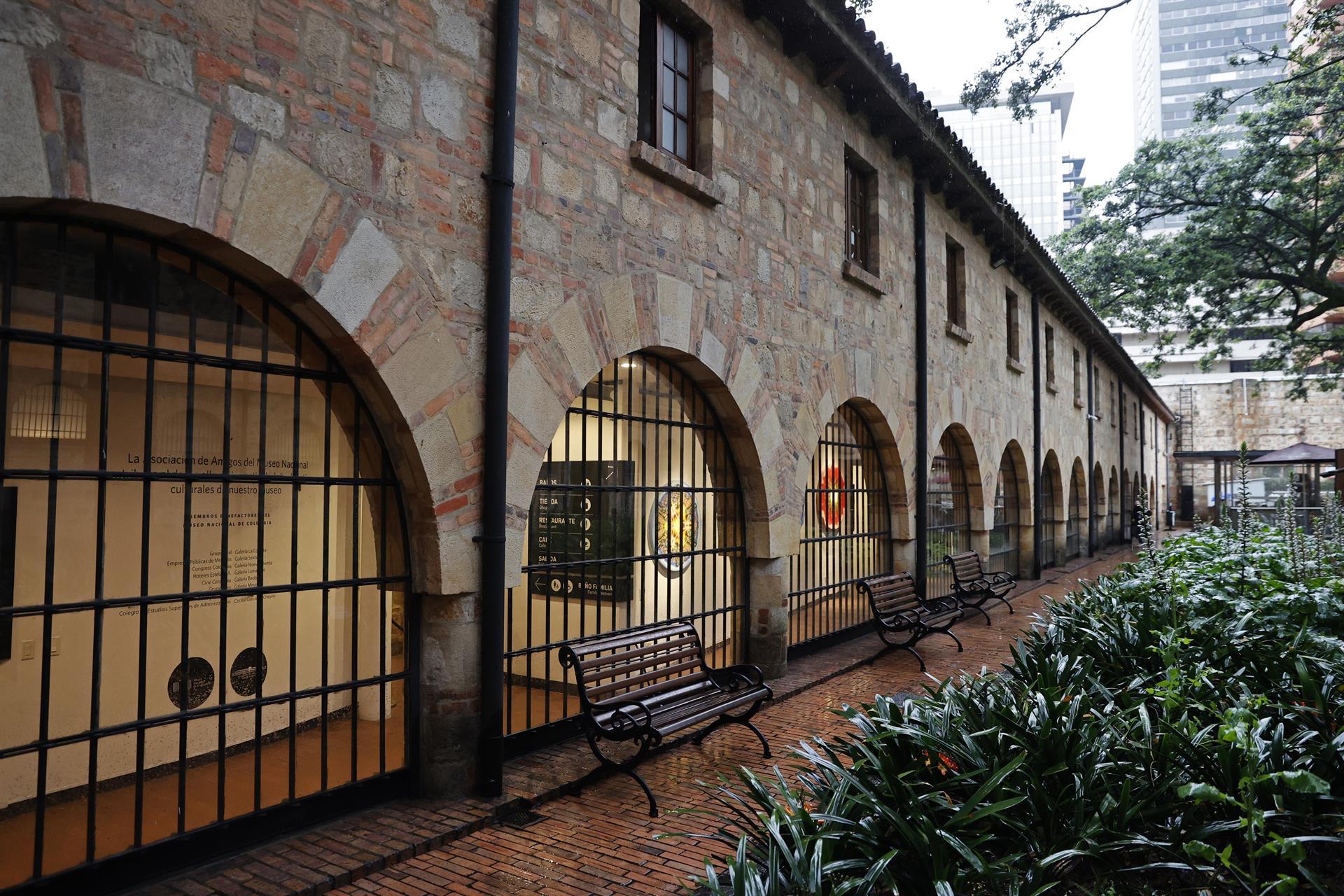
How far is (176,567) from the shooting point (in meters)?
3.54

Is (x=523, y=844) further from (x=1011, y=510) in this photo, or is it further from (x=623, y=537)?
(x=1011, y=510)

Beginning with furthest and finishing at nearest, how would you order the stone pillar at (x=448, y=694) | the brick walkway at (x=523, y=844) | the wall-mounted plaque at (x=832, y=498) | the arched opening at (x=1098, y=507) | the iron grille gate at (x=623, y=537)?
the arched opening at (x=1098, y=507) < the wall-mounted plaque at (x=832, y=498) < the iron grille gate at (x=623, y=537) < the stone pillar at (x=448, y=694) < the brick walkway at (x=523, y=844)

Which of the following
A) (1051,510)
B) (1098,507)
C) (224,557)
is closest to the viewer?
(224,557)

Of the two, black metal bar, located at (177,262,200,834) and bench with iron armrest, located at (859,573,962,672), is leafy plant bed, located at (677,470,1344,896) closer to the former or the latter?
black metal bar, located at (177,262,200,834)

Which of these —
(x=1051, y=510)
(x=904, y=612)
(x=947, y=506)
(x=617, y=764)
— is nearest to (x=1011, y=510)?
(x=1051, y=510)

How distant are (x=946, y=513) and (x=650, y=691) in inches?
321

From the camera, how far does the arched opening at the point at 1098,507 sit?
2172 cm

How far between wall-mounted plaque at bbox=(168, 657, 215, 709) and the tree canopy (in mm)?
14569

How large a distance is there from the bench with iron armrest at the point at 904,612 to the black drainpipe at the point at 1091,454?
1341cm

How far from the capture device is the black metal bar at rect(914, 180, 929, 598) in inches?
397

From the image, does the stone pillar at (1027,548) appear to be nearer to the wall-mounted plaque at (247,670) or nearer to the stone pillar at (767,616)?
the stone pillar at (767,616)

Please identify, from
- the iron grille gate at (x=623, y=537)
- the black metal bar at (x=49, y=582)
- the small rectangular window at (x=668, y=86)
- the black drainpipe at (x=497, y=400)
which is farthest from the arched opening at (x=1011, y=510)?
the black metal bar at (x=49, y=582)

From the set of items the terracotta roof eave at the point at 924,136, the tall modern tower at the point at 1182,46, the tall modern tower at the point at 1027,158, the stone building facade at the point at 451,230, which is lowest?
the stone building facade at the point at 451,230

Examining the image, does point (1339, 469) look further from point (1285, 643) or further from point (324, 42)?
point (324, 42)
